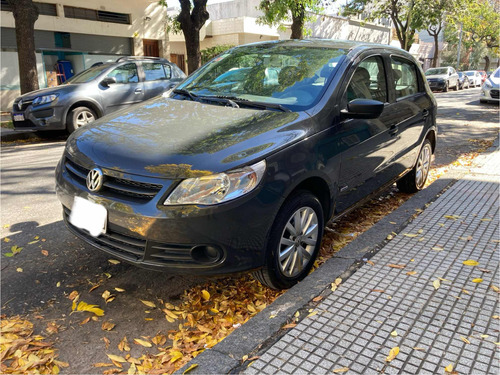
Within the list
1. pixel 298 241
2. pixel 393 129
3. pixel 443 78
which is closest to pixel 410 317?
pixel 298 241

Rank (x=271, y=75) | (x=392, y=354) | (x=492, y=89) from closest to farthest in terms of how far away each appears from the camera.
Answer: (x=392, y=354) < (x=271, y=75) < (x=492, y=89)

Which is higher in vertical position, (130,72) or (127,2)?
(127,2)

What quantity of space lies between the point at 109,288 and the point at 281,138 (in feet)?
5.49

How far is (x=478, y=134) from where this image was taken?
10.4 metres

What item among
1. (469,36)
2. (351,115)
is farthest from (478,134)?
(469,36)

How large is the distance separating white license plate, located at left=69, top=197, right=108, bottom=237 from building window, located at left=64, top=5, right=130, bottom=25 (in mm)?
16819

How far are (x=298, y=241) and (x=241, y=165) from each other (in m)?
0.82

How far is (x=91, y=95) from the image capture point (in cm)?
926

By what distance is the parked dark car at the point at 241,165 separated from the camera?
2498 millimetres

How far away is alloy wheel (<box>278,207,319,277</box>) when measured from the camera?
2920 millimetres

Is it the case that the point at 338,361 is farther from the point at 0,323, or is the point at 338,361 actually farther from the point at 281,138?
the point at 0,323

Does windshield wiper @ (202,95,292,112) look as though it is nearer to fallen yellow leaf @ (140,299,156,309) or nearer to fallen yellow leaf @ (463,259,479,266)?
fallen yellow leaf @ (140,299,156,309)

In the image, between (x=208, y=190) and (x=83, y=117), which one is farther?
(x=83, y=117)

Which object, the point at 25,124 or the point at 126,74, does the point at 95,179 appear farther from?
the point at 126,74
